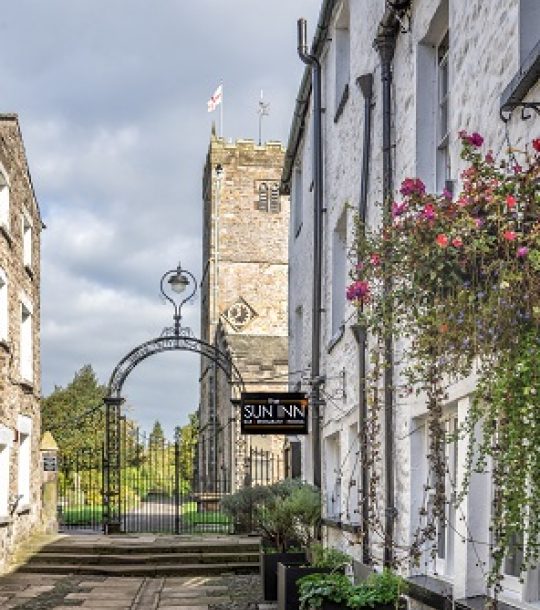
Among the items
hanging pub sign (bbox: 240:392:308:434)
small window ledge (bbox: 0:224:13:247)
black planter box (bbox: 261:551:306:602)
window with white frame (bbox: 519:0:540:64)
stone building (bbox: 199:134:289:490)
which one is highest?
stone building (bbox: 199:134:289:490)

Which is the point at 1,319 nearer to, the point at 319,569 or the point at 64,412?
the point at 319,569

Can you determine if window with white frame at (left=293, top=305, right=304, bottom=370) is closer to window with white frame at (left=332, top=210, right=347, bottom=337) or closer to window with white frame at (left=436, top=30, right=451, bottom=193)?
window with white frame at (left=332, top=210, right=347, bottom=337)

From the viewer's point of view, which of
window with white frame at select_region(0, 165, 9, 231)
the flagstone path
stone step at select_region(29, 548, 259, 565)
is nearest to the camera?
the flagstone path

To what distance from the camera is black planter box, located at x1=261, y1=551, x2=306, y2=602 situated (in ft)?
38.3

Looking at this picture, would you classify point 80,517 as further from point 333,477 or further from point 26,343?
point 333,477

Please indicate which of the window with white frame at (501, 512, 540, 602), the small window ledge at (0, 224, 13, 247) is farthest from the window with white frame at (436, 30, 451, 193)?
the small window ledge at (0, 224, 13, 247)

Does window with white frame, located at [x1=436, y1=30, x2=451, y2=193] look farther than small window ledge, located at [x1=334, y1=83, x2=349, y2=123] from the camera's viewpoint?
No

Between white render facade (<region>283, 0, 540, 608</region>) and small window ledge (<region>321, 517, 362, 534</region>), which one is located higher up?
white render facade (<region>283, 0, 540, 608</region>)

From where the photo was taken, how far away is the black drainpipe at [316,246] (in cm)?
1333

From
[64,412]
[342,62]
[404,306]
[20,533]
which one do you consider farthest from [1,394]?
[64,412]

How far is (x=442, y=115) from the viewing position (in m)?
8.00

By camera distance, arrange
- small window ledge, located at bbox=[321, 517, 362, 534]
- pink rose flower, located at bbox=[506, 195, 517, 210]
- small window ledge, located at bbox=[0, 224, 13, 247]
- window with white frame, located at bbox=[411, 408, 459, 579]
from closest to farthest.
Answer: pink rose flower, located at bbox=[506, 195, 517, 210] → window with white frame, located at bbox=[411, 408, 459, 579] → small window ledge, located at bbox=[321, 517, 362, 534] → small window ledge, located at bbox=[0, 224, 13, 247]

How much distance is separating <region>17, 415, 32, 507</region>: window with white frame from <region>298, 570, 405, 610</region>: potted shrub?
1026 centimetres

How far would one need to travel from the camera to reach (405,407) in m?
8.20
